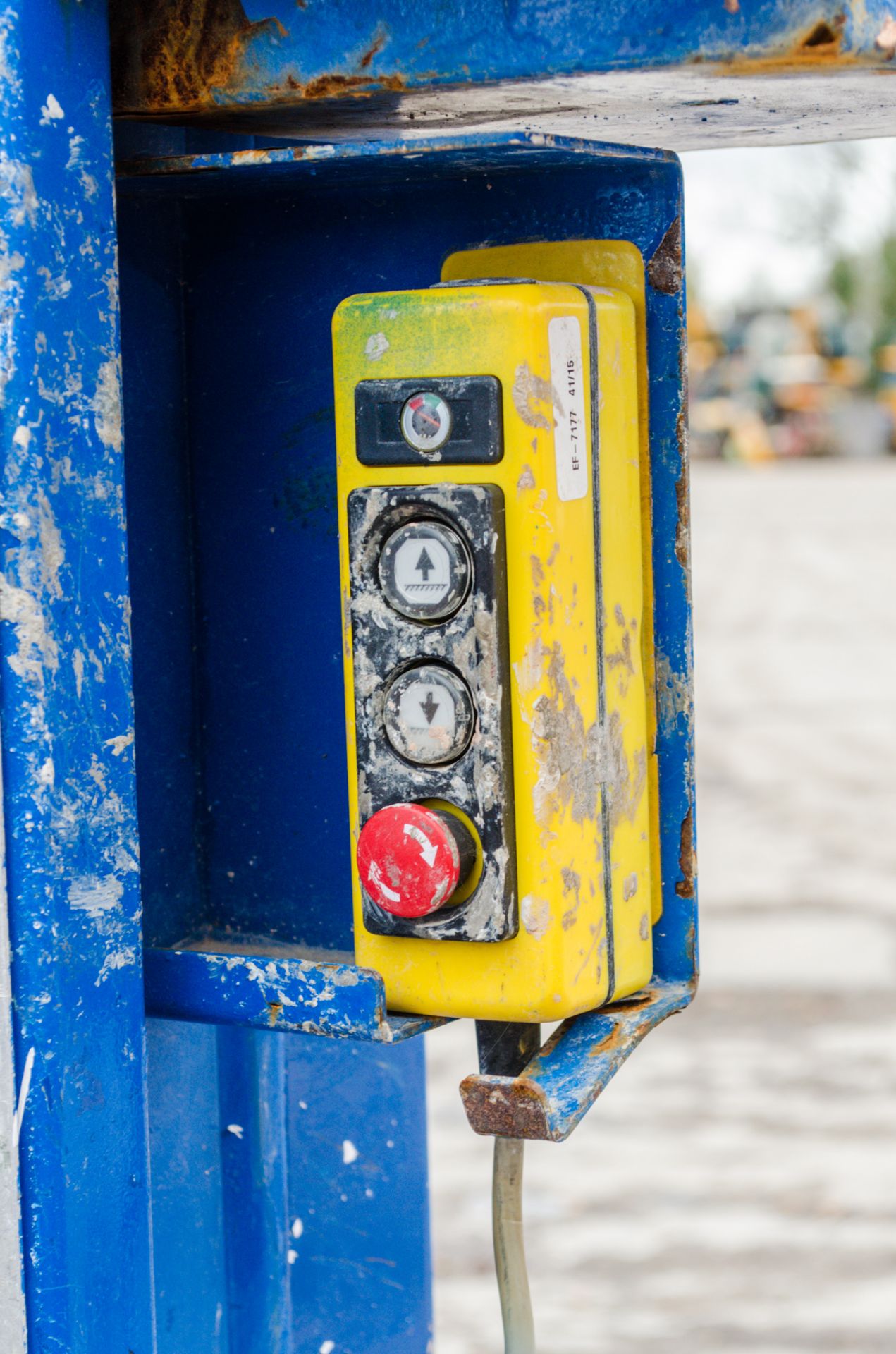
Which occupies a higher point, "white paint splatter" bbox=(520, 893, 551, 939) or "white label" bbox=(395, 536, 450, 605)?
"white label" bbox=(395, 536, 450, 605)

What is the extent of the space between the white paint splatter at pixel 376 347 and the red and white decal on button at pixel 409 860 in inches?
13.8

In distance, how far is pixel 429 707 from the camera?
138 centimetres

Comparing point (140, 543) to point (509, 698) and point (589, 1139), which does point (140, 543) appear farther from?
point (589, 1139)

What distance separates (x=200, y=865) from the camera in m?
1.73

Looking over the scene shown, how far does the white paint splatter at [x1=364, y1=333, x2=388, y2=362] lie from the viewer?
Result: 1.38 m

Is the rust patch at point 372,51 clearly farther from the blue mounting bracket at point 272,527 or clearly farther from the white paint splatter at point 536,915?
the white paint splatter at point 536,915

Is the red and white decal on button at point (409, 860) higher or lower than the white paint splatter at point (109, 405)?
lower

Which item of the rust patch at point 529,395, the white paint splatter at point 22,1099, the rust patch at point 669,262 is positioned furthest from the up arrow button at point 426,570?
the white paint splatter at point 22,1099

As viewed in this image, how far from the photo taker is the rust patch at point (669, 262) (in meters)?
1.51

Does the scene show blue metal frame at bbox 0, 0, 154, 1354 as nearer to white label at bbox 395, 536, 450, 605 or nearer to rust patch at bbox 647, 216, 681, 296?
white label at bbox 395, 536, 450, 605

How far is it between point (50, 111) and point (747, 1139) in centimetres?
313

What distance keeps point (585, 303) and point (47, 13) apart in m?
0.45

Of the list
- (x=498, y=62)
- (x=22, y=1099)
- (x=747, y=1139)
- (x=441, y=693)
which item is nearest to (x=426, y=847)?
(x=441, y=693)

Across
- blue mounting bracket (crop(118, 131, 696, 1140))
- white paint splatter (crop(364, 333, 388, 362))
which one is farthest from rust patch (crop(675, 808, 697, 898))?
white paint splatter (crop(364, 333, 388, 362))
